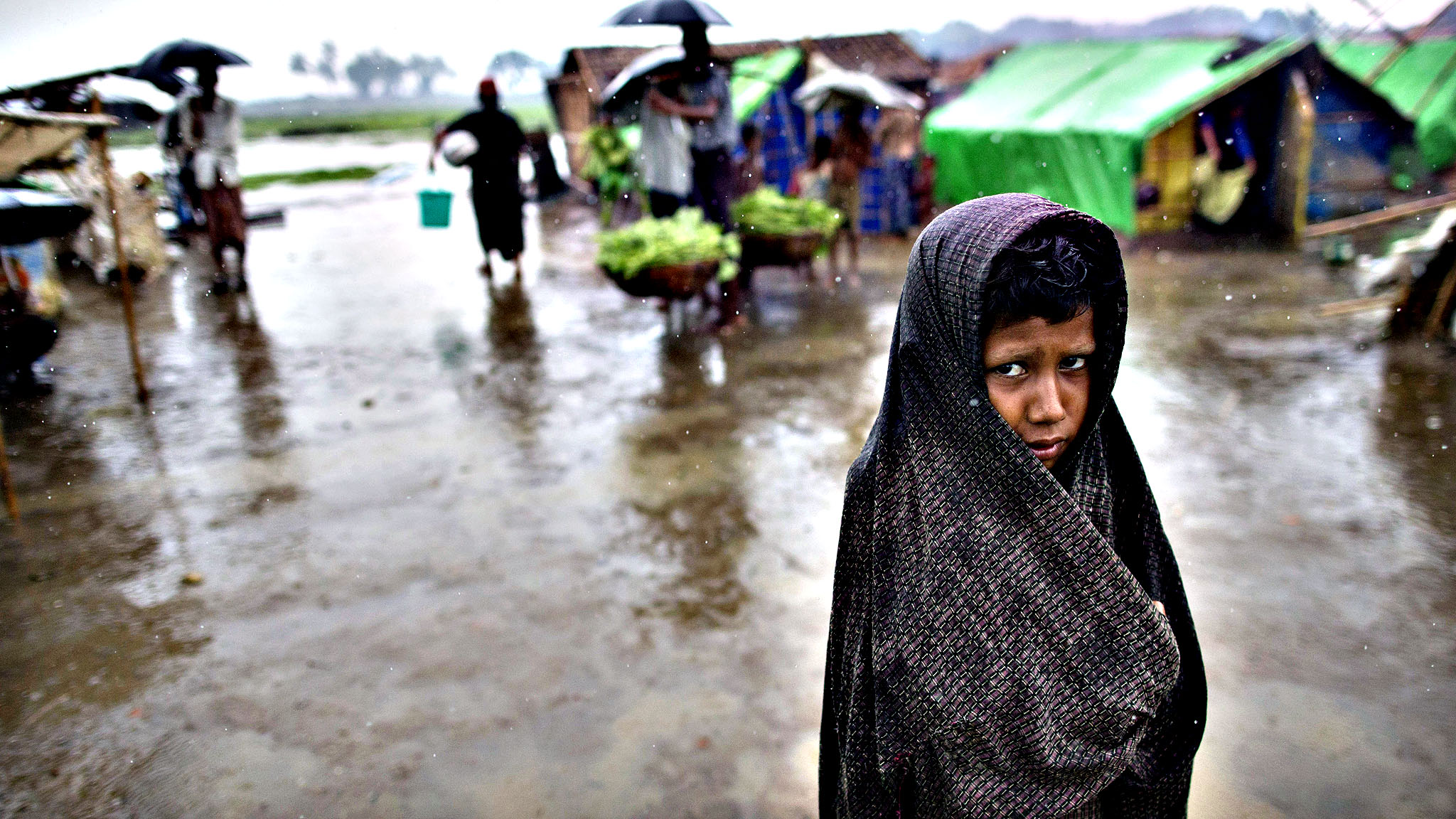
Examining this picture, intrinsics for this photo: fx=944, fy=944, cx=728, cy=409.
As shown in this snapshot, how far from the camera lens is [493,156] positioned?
8.80m

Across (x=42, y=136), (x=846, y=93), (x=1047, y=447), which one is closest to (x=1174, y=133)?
(x=846, y=93)

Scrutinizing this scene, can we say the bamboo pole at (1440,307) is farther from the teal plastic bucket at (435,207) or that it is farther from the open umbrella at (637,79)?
the teal plastic bucket at (435,207)

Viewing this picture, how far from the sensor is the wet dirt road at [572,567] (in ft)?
8.93

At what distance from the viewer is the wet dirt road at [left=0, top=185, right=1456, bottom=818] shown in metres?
2.72

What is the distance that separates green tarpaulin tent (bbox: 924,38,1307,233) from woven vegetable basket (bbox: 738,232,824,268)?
460 cm

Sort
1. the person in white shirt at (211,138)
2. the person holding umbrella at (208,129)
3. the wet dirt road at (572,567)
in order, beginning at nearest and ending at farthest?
1. the wet dirt road at (572,567)
2. the person holding umbrella at (208,129)
3. the person in white shirt at (211,138)

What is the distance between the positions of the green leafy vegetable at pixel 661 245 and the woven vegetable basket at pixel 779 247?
653 millimetres

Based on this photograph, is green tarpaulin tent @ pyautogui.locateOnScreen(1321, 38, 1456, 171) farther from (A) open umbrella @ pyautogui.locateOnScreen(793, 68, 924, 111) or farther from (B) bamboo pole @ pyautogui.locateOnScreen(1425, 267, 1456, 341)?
(B) bamboo pole @ pyautogui.locateOnScreen(1425, 267, 1456, 341)

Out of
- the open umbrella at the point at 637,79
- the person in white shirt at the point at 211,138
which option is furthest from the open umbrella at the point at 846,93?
the person in white shirt at the point at 211,138

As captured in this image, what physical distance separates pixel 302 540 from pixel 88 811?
1639mm

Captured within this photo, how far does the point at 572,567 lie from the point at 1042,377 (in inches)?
113

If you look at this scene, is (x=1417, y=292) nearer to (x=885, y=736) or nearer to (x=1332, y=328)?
(x=1332, y=328)

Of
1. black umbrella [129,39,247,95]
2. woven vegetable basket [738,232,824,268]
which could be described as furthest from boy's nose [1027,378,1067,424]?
black umbrella [129,39,247,95]

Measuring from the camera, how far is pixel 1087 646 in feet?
4.09
